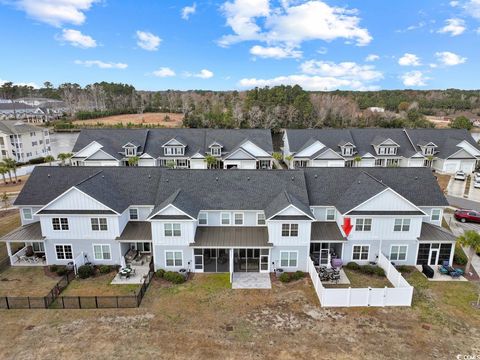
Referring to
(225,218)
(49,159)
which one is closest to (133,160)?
(49,159)

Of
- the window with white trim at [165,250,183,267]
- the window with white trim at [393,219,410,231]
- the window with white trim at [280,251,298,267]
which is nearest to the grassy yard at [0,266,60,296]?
the window with white trim at [165,250,183,267]

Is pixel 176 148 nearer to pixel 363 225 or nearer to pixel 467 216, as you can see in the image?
pixel 363 225

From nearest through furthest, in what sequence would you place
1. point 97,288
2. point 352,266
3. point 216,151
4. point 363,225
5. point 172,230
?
point 97,288 → point 172,230 → point 352,266 → point 363,225 → point 216,151

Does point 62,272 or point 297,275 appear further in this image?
point 62,272

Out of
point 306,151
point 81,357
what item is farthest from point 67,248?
point 306,151

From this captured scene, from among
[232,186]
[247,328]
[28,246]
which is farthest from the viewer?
[232,186]

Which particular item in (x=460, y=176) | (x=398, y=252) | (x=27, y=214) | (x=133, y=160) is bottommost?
(x=398, y=252)
